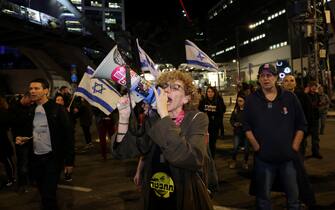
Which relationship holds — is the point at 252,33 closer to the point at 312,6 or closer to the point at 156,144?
the point at 312,6

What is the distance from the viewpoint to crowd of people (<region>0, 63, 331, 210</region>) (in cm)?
267

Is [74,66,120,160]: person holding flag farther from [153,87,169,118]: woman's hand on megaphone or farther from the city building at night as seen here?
the city building at night

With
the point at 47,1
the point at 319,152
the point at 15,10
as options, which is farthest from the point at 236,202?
the point at 47,1

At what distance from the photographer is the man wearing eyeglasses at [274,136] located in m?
4.25

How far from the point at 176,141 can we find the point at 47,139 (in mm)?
2712

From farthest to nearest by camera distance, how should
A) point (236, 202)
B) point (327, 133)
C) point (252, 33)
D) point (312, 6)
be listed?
point (252, 33)
point (312, 6)
point (327, 133)
point (236, 202)

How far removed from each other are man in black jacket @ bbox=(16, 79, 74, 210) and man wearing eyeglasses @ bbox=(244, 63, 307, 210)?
208cm

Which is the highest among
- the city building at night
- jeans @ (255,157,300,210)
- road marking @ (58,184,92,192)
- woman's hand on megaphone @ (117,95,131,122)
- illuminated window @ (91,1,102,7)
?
illuminated window @ (91,1,102,7)

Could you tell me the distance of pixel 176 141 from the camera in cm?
248

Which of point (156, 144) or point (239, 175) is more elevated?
point (156, 144)

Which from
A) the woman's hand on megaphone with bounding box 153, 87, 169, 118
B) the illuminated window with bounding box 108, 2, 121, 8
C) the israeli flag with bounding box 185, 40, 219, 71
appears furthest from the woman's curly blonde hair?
the illuminated window with bounding box 108, 2, 121, 8

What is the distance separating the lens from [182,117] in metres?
2.81

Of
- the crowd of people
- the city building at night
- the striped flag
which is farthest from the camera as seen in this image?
the city building at night

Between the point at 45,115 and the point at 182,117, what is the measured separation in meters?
2.48
